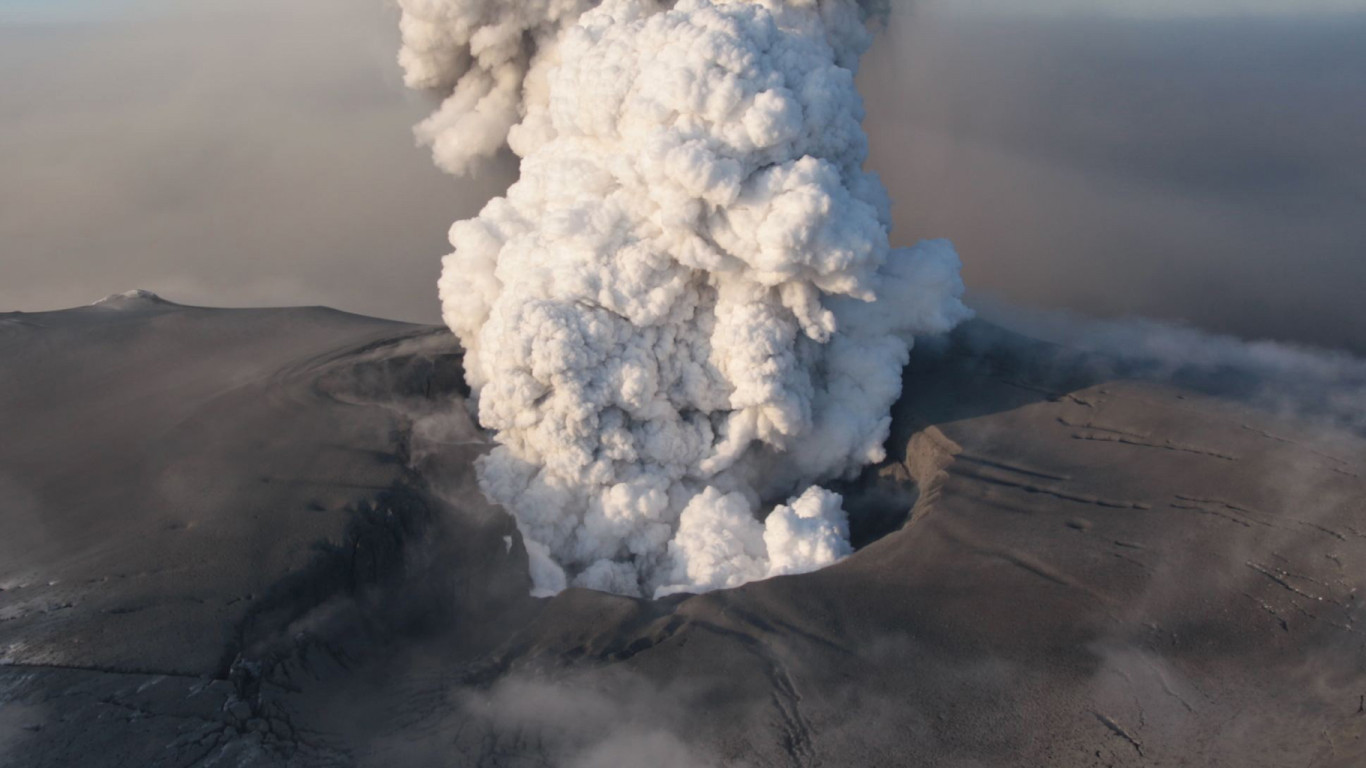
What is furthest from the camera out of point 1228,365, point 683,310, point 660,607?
point 1228,365

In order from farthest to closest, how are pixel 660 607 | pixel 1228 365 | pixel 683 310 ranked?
1. pixel 1228 365
2. pixel 683 310
3. pixel 660 607

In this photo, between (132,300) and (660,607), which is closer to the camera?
(660,607)

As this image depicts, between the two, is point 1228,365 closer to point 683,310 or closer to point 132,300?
point 683,310

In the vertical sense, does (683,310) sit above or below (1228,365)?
above

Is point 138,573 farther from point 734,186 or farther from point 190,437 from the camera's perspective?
point 734,186

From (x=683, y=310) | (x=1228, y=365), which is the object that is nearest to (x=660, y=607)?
(x=683, y=310)

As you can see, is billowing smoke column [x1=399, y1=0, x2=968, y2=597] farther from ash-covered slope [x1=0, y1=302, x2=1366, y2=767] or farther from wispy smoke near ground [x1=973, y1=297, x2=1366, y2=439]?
wispy smoke near ground [x1=973, y1=297, x2=1366, y2=439]

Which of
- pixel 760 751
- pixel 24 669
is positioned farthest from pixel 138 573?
pixel 760 751
